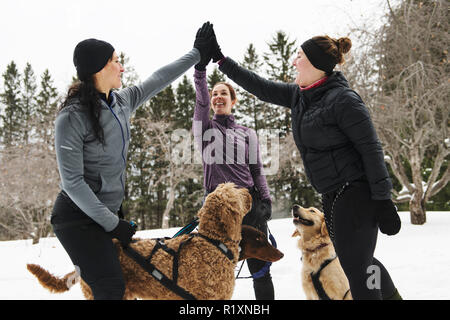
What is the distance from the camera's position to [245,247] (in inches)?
98.5

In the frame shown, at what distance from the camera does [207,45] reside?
2.61 metres

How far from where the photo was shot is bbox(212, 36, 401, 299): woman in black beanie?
79.7 inches

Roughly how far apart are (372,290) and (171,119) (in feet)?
74.9

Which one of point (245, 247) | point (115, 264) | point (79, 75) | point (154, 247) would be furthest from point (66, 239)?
point (245, 247)

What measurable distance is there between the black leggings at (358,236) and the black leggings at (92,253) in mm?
1345

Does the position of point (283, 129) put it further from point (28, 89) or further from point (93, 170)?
point (28, 89)

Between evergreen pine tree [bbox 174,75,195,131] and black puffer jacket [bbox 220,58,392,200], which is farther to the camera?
evergreen pine tree [bbox 174,75,195,131]

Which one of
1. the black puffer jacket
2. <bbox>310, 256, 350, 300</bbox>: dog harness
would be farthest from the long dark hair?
<bbox>310, 256, 350, 300</bbox>: dog harness

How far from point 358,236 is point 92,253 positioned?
1.53 meters

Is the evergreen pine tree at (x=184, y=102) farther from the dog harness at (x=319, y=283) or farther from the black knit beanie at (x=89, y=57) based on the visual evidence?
the black knit beanie at (x=89, y=57)

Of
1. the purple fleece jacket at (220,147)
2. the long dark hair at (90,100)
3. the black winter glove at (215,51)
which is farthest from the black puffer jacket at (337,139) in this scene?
the long dark hair at (90,100)

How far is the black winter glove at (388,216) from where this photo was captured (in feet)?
6.60

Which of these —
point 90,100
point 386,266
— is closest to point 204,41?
point 90,100

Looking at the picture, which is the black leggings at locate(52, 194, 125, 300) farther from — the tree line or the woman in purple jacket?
the tree line
